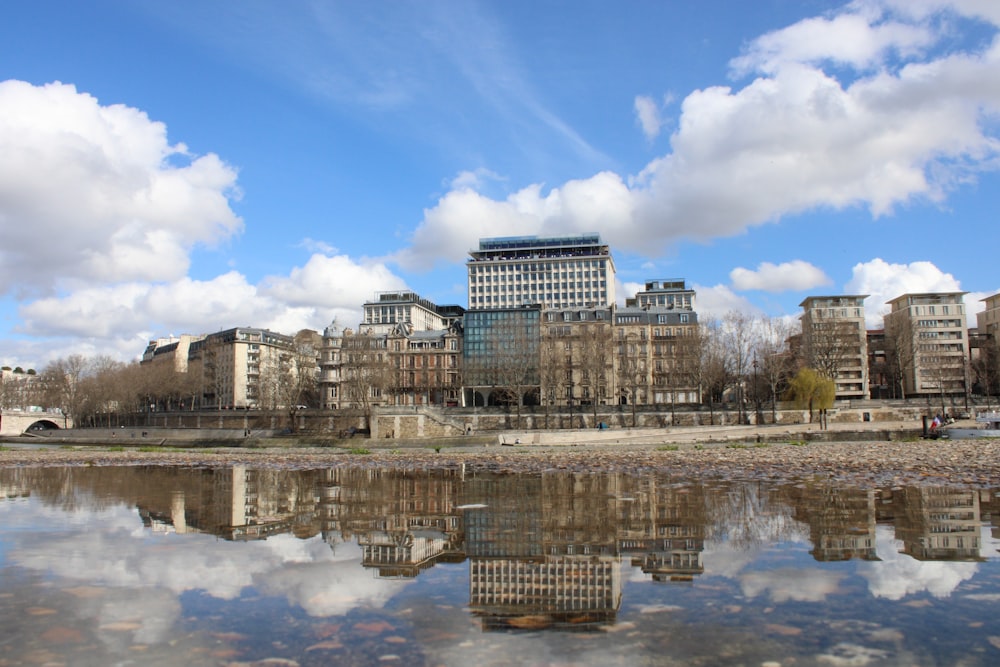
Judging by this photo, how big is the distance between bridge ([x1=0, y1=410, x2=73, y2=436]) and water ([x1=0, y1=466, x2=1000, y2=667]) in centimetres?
11524

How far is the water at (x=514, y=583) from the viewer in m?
5.93

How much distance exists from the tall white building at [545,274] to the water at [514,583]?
157m

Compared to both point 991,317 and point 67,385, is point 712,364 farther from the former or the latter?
point 67,385

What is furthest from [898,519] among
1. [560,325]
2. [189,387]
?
[189,387]

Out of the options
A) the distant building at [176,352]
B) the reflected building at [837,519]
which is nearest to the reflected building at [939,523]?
the reflected building at [837,519]

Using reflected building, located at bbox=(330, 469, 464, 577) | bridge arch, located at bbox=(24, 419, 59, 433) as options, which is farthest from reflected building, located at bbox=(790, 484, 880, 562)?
bridge arch, located at bbox=(24, 419, 59, 433)

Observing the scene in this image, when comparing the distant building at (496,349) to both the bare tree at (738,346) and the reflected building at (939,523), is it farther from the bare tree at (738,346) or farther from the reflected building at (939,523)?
the reflected building at (939,523)

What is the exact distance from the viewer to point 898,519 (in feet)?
40.3

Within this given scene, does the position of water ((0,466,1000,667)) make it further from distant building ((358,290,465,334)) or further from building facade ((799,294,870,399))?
distant building ((358,290,465,334))

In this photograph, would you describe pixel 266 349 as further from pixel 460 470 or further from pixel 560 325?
pixel 460 470

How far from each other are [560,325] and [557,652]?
342 feet

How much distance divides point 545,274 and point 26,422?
114 m

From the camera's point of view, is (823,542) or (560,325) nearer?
(823,542)

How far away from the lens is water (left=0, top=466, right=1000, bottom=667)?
593cm
